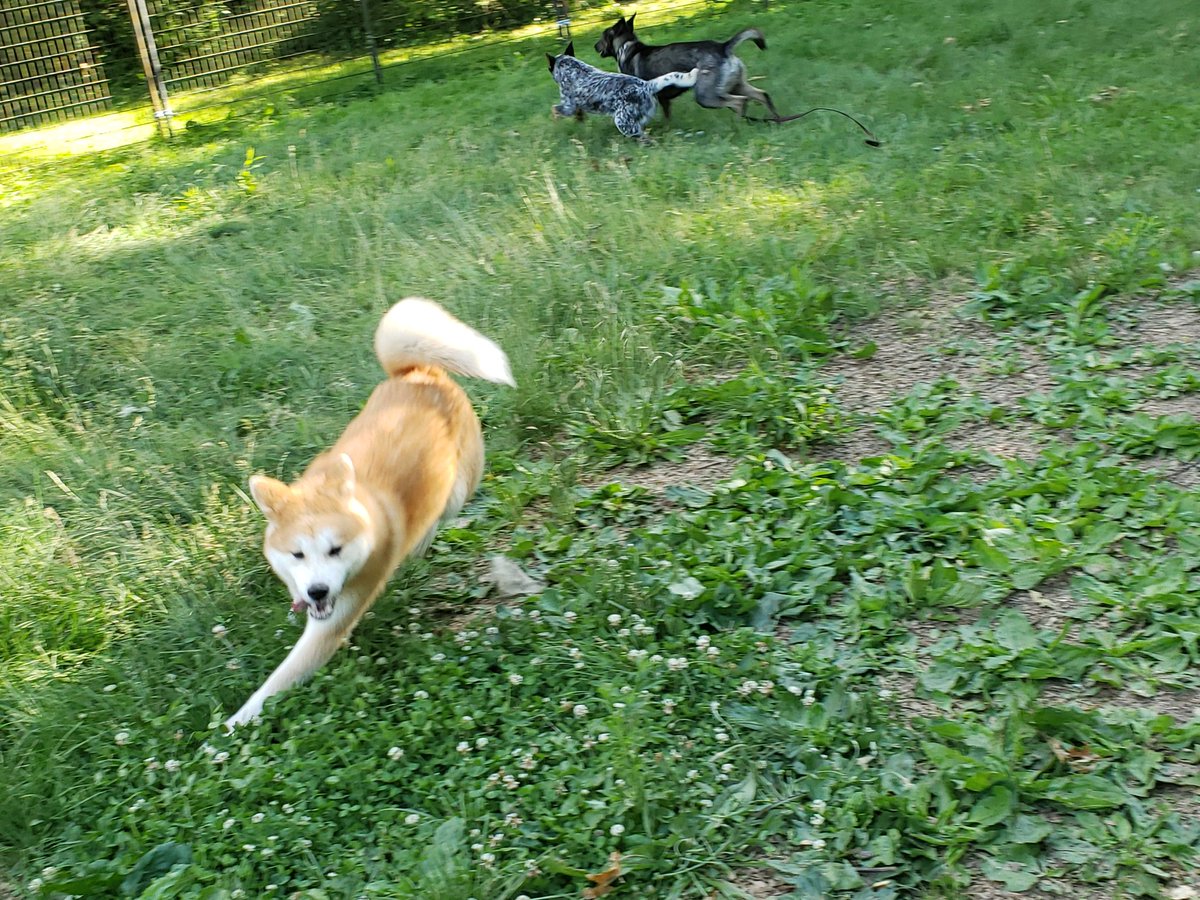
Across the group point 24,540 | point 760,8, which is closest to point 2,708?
point 24,540

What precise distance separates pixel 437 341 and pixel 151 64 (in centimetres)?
790

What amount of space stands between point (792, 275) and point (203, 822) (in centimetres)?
364

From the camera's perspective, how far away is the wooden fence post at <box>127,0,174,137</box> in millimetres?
9867

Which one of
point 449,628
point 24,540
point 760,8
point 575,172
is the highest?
point 760,8

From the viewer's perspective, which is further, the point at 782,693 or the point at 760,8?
the point at 760,8

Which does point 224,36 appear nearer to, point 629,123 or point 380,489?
point 629,123

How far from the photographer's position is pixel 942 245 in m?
5.40

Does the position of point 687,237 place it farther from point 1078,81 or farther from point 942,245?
point 1078,81

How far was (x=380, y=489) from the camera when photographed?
333 cm

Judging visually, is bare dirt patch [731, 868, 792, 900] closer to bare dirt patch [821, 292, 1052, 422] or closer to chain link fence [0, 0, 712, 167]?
bare dirt patch [821, 292, 1052, 422]

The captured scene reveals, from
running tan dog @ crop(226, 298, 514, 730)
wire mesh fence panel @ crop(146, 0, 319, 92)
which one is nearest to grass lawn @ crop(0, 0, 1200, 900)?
running tan dog @ crop(226, 298, 514, 730)

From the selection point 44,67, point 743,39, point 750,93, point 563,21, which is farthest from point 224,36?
point 750,93

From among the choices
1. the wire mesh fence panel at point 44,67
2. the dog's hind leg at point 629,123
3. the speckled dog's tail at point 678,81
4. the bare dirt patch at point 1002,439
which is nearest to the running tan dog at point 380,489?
the bare dirt patch at point 1002,439

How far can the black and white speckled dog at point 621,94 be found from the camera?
26.2 feet
